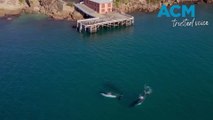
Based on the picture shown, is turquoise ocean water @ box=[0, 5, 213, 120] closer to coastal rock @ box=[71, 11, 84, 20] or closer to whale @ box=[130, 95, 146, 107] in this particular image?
whale @ box=[130, 95, 146, 107]

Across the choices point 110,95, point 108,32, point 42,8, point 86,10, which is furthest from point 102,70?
point 42,8

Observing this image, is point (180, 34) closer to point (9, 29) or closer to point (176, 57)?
point (176, 57)

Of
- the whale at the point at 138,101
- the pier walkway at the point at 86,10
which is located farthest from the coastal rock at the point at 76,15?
the whale at the point at 138,101

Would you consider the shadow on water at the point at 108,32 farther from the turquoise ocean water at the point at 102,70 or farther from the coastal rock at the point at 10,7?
the coastal rock at the point at 10,7

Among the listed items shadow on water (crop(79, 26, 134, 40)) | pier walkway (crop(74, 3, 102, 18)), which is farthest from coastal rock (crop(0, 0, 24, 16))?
shadow on water (crop(79, 26, 134, 40))

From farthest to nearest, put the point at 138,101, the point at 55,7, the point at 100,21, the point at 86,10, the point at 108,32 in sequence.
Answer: the point at 86,10 < the point at 55,7 < the point at 100,21 < the point at 108,32 < the point at 138,101

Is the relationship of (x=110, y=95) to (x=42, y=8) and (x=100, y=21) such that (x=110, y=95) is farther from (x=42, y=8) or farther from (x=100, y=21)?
(x=42, y=8)
